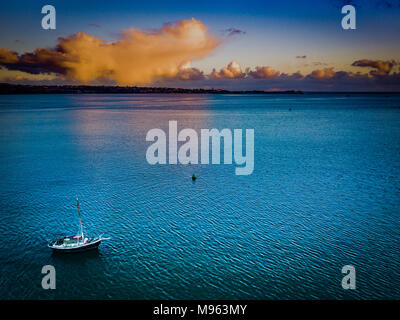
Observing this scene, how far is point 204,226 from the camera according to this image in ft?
116

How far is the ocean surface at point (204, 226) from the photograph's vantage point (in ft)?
85.3

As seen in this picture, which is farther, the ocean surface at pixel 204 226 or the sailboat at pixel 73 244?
the sailboat at pixel 73 244

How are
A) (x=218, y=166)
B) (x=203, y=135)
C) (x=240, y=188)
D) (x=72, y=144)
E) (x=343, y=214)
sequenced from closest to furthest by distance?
(x=343, y=214) → (x=240, y=188) → (x=218, y=166) → (x=72, y=144) → (x=203, y=135)

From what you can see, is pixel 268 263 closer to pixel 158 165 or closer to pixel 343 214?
pixel 343 214

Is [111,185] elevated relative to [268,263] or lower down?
elevated

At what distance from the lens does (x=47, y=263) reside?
93.6 feet

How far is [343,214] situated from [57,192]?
123ft

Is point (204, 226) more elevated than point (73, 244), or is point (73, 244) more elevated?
point (204, 226)

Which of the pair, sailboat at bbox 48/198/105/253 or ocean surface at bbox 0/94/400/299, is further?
sailboat at bbox 48/198/105/253

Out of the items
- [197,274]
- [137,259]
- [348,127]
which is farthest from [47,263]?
[348,127]

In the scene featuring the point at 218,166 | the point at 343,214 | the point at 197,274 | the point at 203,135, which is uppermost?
the point at 203,135

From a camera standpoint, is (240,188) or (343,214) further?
(240,188)

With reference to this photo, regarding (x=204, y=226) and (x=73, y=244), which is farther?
(x=204, y=226)

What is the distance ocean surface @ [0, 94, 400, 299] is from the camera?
2598 cm
